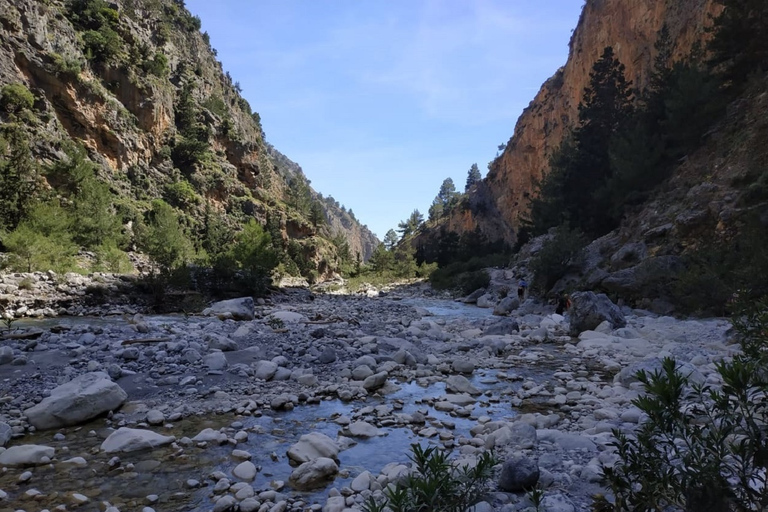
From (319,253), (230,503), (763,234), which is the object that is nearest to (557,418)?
(230,503)

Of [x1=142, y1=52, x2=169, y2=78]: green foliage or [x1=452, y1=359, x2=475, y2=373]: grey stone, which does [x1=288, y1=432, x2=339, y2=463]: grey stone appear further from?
[x1=142, y1=52, x2=169, y2=78]: green foliage

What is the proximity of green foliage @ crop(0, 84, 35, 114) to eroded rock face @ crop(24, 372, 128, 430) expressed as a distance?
34.4m

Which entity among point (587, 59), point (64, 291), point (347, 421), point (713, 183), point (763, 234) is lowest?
point (347, 421)

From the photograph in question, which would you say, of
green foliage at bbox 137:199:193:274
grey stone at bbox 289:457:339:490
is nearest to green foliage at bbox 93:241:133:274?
green foliage at bbox 137:199:193:274

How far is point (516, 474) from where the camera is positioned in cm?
336

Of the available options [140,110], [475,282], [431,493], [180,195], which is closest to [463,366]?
[431,493]

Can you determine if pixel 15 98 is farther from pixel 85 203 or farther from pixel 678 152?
pixel 678 152

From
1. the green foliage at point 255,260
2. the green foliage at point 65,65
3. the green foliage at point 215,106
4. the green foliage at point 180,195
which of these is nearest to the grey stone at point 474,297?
the green foliage at point 255,260

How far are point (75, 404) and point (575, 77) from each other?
6765 cm

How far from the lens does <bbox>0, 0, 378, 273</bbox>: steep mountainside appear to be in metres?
33.1

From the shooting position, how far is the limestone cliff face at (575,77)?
127 feet

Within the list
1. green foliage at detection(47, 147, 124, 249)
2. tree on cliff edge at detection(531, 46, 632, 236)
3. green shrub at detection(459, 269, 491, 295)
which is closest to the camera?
tree on cliff edge at detection(531, 46, 632, 236)

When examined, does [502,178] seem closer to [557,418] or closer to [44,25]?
[44,25]

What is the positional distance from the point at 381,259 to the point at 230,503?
61.5m
